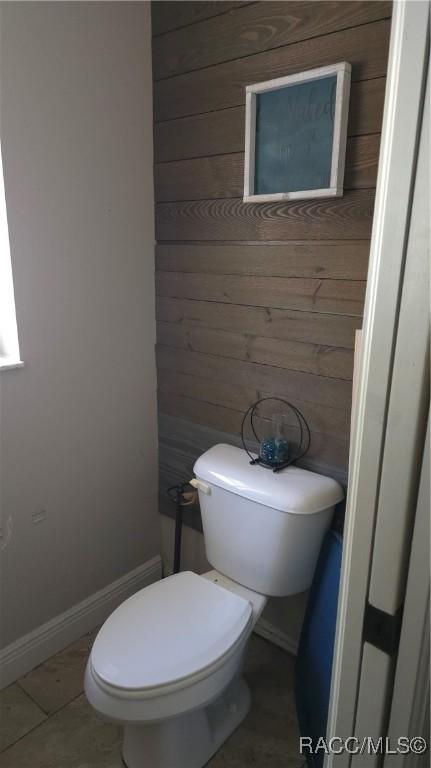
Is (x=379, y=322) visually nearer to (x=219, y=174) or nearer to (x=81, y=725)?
(x=219, y=174)

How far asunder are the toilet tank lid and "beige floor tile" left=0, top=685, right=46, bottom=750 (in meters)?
0.90

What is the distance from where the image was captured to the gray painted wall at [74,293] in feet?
4.73

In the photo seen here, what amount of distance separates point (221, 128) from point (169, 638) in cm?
149

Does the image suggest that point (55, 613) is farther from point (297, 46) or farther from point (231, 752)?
point (297, 46)

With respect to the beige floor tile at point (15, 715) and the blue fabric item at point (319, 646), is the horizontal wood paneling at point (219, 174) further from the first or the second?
the beige floor tile at point (15, 715)

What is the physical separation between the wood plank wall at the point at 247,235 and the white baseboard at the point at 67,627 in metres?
0.56

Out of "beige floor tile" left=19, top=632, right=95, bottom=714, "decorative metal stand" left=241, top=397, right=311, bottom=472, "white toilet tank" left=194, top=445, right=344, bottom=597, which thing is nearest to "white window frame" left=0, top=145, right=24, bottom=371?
"white toilet tank" left=194, top=445, right=344, bottom=597

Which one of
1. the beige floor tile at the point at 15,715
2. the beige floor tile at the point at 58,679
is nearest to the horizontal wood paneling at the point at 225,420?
the beige floor tile at the point at 58,679

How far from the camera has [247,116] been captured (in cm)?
143

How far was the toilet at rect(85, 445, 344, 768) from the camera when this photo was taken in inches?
46.9

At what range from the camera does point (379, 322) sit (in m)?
0.59

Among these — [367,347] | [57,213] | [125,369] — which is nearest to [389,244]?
[367,347]

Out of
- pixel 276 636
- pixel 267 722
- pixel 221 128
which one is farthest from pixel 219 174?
pixel 267 722

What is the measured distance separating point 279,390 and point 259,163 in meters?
0.68
